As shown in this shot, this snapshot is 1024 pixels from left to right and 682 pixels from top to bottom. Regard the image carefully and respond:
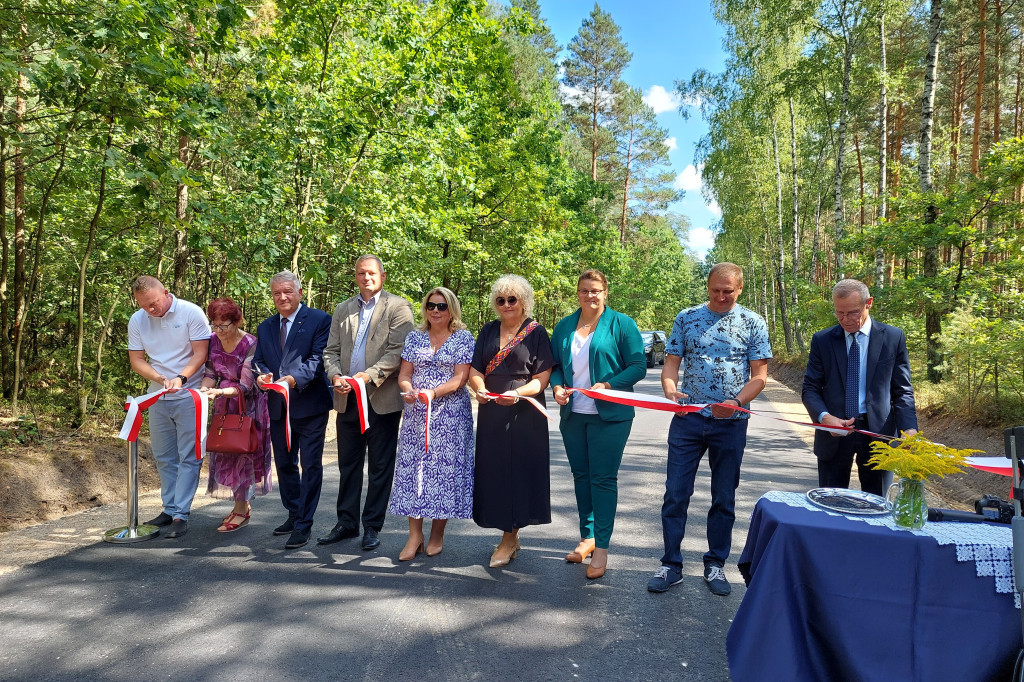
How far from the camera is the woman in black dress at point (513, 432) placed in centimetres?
472

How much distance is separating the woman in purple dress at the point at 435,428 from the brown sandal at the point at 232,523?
1614 mm

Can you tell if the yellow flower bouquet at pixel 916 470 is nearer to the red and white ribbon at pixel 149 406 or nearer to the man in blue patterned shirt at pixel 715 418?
the man in blue patterned shirt at pixel 715 418

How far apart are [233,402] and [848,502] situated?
182 inches

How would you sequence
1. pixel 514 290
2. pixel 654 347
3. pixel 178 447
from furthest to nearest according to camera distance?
pixel 654 347, pixel 178 447, pixel 514 290

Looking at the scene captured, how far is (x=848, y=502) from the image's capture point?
10.5 feet

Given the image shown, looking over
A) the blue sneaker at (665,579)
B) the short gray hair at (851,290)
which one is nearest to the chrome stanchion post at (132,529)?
the blue sneaker at (665,579)

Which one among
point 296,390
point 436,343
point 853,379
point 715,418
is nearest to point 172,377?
point 296,390

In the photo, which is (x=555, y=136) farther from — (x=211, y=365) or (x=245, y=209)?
(x=211, y=365)

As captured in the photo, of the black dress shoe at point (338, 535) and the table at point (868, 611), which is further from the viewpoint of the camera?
the black dress shoe at point (338, 535)

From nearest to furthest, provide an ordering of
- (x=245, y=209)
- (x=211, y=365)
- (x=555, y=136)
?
(x=211, y=365) < (x=245, y=209) < (x=555, y=136)

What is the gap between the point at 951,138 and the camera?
2297cm

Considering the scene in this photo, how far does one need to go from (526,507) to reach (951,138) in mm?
25130

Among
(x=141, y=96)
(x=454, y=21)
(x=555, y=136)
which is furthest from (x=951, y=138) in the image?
(x=141, y=96)

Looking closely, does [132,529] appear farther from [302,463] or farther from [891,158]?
[891,158]
